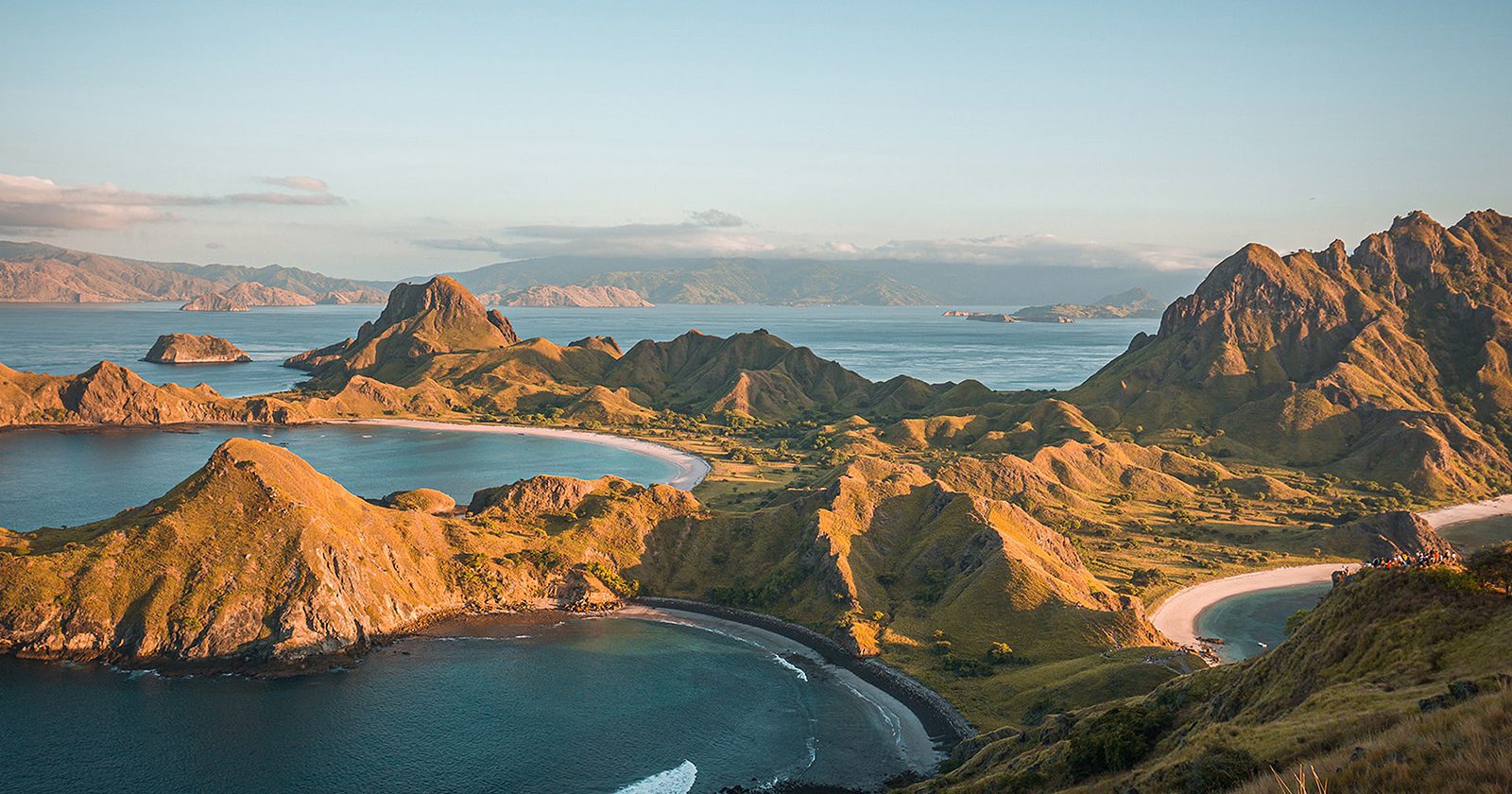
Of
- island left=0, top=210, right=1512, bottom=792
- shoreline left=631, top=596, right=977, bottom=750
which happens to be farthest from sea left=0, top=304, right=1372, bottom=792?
island left=0, top=210, right=1512, bottom=792

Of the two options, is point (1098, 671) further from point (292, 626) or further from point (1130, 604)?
point (292, 626)

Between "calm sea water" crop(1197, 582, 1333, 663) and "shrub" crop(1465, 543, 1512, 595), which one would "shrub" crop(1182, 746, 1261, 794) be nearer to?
"shrub" crop(1465, 543, 1512, 595)

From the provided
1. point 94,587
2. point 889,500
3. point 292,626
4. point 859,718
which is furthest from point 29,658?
point 889,500

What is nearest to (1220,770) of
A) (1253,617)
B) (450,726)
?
(450,726)

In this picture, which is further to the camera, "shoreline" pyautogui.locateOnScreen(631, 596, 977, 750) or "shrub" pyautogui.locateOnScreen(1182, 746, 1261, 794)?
"shoreline" pyautogui.locateOnScreen(631, 596, 977, 750)

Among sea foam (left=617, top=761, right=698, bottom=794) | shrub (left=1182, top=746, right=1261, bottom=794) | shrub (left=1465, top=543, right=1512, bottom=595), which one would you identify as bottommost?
sea foam (left=617, top=761, right=698, bottom=794)

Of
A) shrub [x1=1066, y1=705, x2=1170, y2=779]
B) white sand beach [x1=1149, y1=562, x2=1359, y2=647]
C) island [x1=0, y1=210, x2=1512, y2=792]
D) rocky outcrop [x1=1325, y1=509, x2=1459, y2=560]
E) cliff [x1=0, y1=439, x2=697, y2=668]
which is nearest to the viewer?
island [x1=0, y1=210, x2=1512, y2=792]

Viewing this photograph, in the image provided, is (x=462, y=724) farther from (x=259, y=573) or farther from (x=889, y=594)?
(x=889, y=594)

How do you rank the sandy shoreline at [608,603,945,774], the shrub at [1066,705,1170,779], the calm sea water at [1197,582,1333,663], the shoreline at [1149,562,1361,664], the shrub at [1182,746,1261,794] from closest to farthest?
the shrub at [1182,746,1261,794], the shrub at [1066,705,1170,779], the sandy shoreline at [608,603,945,774], the calm sea water at [1197,582,1333,663], the shoreline at [1149,562,1361,664]
